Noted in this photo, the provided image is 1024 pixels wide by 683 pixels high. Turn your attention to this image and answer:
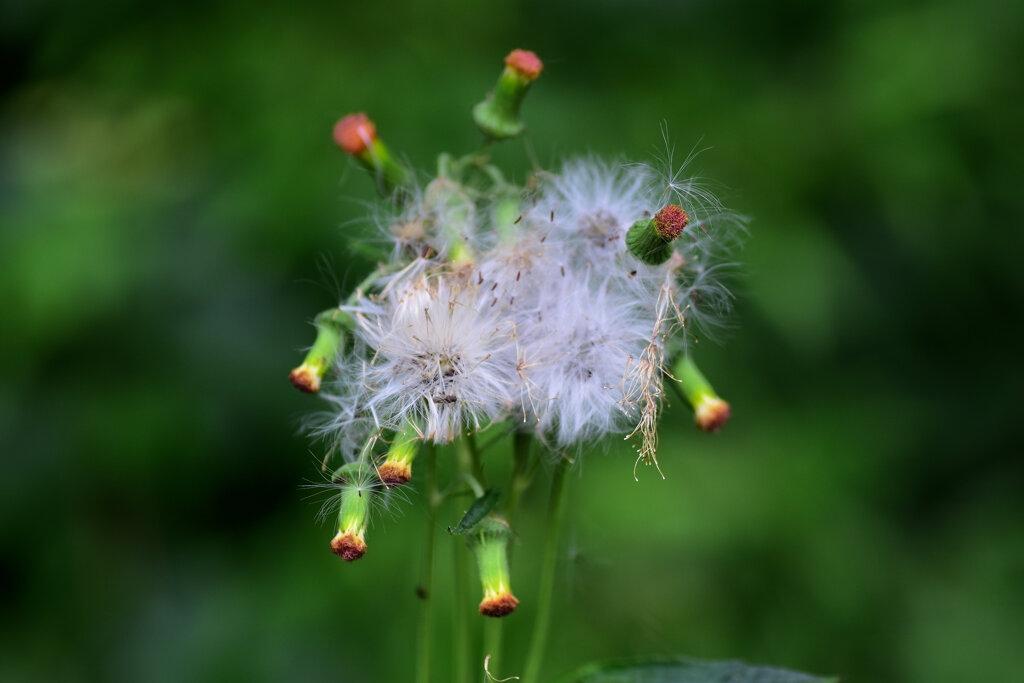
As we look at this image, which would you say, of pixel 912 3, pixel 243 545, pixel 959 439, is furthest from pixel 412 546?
pixel 912 3

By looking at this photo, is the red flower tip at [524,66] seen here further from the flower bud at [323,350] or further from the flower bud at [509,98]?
the flower bud at [323,350]

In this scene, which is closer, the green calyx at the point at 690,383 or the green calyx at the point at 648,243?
the green calyx at the point at 648,243

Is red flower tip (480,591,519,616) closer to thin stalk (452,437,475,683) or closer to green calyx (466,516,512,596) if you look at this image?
green calyx (466,516,512,596)

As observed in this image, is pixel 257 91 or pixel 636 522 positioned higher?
pixel 257 91

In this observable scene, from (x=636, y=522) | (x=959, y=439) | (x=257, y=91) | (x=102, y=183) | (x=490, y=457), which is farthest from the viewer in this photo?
(x=959, y=439)

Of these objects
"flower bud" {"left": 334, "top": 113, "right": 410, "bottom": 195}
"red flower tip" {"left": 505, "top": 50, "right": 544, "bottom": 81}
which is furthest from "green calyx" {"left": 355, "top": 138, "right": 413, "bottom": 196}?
"red flower tip" {"left": 505, "top": 50, "right": 544, "bottom": 81}

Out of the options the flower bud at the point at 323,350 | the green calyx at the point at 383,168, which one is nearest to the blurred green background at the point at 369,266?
the green calyx at the point at 383,168

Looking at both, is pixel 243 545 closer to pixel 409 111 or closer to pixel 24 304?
pixel 24 304
